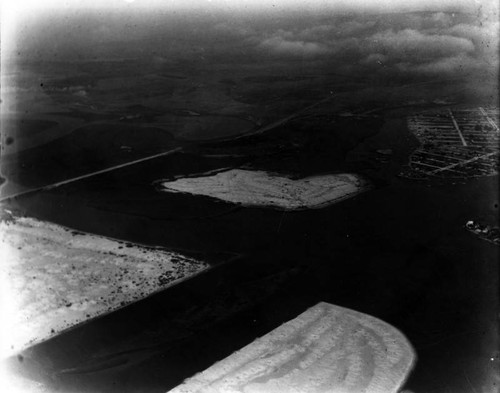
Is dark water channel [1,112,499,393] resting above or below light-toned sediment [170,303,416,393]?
above

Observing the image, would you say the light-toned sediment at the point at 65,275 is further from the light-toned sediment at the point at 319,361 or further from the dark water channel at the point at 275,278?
the light-toned sediment at the point at 319,361

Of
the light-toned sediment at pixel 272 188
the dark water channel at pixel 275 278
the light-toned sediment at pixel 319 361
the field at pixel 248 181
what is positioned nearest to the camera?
the light-toned sediment at pixel 319 361

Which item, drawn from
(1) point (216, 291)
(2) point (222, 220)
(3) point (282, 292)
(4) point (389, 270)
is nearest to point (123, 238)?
(2) point (222, 220)

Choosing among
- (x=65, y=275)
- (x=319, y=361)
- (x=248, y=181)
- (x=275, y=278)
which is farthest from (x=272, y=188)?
(x=319, y=361)

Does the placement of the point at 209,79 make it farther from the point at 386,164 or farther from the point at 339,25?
the point at 386,164

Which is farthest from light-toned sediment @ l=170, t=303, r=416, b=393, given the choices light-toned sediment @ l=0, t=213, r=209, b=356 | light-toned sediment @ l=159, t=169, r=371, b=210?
light-toned sediment @ l=159, t=169, r=371, b=210

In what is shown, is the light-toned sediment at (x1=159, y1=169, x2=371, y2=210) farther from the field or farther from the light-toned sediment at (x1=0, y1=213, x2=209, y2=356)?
the light-toned sediment at (x1=0, y1=213, x2=209, y2=356)

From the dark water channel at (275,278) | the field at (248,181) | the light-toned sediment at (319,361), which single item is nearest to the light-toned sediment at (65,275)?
the field at (248,181)
